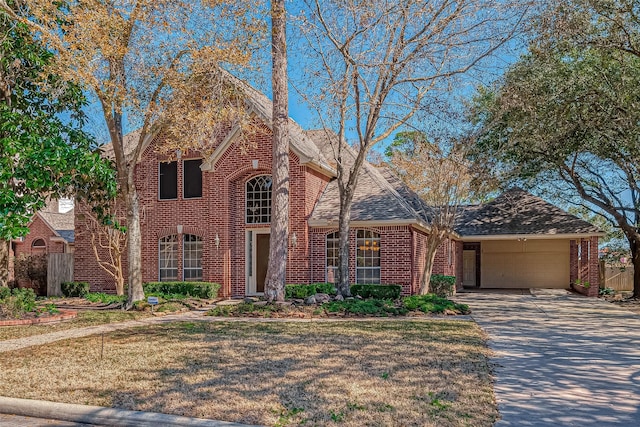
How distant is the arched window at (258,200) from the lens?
19281 mm

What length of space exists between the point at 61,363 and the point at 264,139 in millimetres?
12579

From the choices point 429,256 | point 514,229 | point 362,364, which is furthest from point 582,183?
point 362,364

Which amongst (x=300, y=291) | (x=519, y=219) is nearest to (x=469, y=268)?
(x=519, y=219)

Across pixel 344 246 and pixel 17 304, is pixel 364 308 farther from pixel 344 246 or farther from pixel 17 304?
pixel 17 304

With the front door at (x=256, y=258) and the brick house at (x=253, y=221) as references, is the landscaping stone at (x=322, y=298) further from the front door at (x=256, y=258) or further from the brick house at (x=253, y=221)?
the front door at (x=256, y=258)

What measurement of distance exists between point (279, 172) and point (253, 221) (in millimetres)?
5355

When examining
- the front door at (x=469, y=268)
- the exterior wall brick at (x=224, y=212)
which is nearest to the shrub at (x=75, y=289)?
the exterior wall brick at (x=224, y=212)

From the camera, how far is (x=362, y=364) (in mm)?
7223

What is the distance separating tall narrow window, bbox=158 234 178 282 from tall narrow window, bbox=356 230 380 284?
22.9 ft

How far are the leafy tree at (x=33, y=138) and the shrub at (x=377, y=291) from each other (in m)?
8.14

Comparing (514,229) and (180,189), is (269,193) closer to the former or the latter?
(180,189)

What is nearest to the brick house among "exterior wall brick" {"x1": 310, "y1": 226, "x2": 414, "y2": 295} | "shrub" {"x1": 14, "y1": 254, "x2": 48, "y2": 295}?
"exterior wall brick" {"x1": 310, "y1": 226, "x2": 414, "y2": 295}

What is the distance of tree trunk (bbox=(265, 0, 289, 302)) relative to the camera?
1420 cm

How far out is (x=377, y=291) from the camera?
55.1 feet
